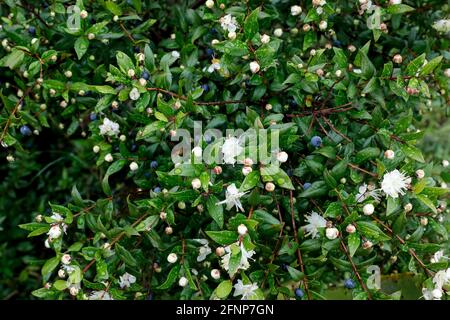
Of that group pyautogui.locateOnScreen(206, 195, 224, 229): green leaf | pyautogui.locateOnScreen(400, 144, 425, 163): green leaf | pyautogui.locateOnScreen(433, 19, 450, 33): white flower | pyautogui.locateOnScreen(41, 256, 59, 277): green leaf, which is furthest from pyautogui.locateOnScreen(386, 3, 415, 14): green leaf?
pyautogui.locateOnScreen(41, 256, 59, 277): green leaf

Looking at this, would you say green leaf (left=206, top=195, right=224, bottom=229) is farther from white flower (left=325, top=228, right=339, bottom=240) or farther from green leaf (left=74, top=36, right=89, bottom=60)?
green leaf (left=74, top=36, right=89, bottom=60)

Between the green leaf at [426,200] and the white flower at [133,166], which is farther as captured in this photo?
the white flower at [133,166]

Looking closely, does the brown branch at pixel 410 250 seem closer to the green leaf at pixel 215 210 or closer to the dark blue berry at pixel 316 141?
the dark blue berry at pixel 316 141

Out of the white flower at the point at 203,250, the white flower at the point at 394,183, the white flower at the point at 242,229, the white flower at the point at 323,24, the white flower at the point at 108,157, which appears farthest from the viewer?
the white flower at the point at 108,157

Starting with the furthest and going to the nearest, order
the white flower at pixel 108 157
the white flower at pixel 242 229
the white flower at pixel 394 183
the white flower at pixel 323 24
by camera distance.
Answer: the white flower at pixel 108 157 < the white flower at pixel 323 24 < the white flower at pixel 394 183 < the white flower at pixel 242 229

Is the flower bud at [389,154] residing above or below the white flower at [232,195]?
above

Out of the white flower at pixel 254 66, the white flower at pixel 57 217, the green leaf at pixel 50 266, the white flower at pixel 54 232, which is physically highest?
the white flower at pixel 254 66

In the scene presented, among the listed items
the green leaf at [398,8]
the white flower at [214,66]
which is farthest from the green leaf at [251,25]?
the green leaf at [398,8]

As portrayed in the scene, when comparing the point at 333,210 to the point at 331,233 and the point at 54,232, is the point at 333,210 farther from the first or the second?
the point at 54,232
